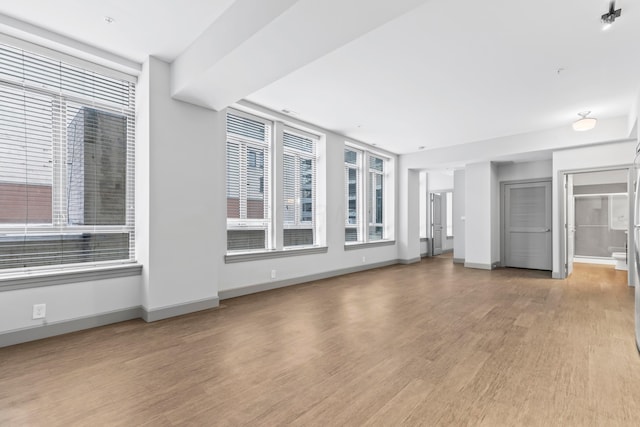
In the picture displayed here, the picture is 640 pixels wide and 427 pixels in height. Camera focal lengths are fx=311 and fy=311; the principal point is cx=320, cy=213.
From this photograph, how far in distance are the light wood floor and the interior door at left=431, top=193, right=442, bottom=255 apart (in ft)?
19.0

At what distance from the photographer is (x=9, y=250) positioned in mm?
2922

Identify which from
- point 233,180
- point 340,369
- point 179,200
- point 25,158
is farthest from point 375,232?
point 25,158

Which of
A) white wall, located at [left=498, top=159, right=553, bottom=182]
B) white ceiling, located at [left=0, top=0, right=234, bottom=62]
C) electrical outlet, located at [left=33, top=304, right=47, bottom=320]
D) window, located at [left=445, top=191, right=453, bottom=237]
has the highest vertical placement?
white ceiling, located at [left=0, top=0, right=234, bottom=62]

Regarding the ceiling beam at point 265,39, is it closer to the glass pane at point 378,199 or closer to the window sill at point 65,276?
the window sill at point 65,276

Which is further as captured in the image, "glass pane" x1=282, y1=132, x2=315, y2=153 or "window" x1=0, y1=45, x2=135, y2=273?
"glass pane" x1=282, y1=132, x2=315, y2=153

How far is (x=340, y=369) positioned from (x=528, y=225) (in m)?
6.93

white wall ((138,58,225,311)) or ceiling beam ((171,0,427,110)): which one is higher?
ceiling beam ((171,0,427,110))

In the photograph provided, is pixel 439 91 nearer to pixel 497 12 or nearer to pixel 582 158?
pixel 497 12

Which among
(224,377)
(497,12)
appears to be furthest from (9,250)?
(497,12)

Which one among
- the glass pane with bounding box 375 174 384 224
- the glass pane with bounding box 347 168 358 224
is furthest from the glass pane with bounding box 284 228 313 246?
the glass pane with bounding box 375 174 384 224

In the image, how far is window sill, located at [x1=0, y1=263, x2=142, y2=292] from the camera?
2828mm

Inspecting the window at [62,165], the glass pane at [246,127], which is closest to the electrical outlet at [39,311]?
the window at [62,165]

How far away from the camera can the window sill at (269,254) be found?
4.54 metres

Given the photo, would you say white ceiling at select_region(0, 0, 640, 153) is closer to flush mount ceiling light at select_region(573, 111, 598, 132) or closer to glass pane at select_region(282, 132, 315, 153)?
flush mount ceiling light at select_region(573, 111, 598, 132)
